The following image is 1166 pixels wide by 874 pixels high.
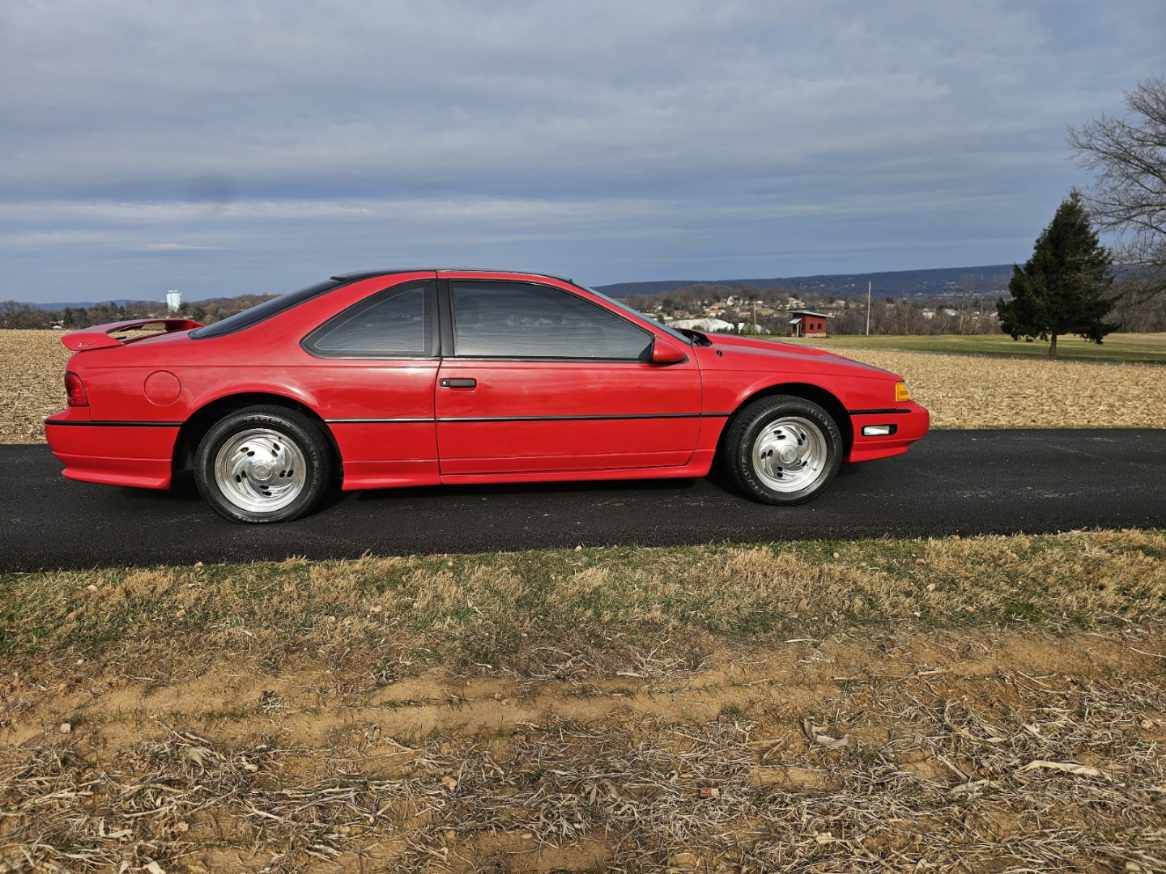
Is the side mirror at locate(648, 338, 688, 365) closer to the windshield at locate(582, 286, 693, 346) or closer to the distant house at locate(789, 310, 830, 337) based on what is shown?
the windshield at locate(582, 286, 693, 346)

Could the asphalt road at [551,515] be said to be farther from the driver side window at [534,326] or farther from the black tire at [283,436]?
the driver side window at [534,326]

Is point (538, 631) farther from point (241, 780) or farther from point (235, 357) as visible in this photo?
point (235, 357)

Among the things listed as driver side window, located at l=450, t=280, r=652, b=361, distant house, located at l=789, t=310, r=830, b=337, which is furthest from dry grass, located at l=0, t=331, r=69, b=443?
distant house, located at l=789, t=310, r=830, b=337

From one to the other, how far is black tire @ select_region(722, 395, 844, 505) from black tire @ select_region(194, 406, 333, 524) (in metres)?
2.56

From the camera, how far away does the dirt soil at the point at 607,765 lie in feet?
6.04

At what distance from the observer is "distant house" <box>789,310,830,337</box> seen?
267ft

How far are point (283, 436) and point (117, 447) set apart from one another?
0.96 m

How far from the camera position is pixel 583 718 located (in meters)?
2.39

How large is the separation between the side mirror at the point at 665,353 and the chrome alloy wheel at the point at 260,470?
2223 millimetres

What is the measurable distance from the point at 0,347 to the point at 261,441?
31143 millimetres

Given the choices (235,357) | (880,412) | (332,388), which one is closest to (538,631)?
(332,388)

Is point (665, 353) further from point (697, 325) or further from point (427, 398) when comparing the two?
point (697, 325)

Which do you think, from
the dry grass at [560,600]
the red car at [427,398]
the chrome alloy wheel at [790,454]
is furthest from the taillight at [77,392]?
the chrome alloy wheel at [790,454]

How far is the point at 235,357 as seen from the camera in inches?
174
